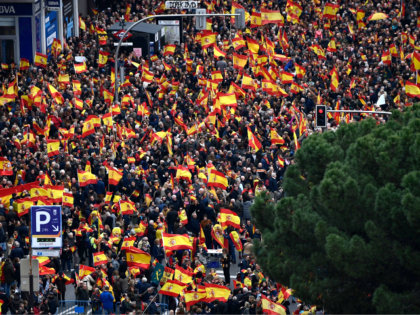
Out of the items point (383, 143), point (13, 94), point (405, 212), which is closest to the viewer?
point (405, 212)

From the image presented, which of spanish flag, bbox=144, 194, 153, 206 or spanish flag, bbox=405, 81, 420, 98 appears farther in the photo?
spanish flag, bbox=405, 81, 420, 98

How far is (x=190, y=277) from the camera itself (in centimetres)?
2311

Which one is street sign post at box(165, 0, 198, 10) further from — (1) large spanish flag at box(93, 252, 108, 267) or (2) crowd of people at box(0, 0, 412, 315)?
(1) large spanish flag at box(93, 252, 108, 267)

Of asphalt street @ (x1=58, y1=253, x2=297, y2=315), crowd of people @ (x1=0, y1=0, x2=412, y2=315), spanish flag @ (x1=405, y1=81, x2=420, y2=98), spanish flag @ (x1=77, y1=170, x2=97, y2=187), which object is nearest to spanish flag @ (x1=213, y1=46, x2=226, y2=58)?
crowd of people @ (x1=0, y1=0, x2=412, y2=315)

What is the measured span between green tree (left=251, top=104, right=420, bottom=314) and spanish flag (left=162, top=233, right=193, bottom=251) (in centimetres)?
454

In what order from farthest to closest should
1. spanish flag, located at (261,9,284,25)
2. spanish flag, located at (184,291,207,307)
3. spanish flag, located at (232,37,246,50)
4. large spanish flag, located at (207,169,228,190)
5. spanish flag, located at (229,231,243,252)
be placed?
spanish flag, located at (261,9,284,25)
spanish flag, located at (232,37,246,50)
large spanish flag, located at (207,169,228,190)
spanish flag, located at (229,231,243,252)
spanish flag, located at (184,291,207,307)

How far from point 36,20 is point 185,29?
7.80 metres

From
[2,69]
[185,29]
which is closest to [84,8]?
[185,29]

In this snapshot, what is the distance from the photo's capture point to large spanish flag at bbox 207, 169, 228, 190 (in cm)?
2849

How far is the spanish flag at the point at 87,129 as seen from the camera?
32188 mm

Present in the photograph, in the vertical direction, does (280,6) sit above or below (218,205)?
above

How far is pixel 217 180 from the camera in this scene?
93.8 feet

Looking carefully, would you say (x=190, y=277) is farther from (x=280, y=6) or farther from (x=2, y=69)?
(x=280, y=6)

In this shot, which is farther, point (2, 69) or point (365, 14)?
point (365, 14)
